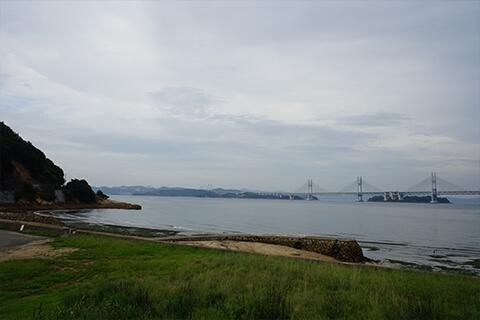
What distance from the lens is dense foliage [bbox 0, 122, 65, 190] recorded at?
5822 cm

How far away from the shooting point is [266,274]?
870 centimetres

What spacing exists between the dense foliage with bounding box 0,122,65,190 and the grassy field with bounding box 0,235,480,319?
59456mm

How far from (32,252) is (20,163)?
6395cm

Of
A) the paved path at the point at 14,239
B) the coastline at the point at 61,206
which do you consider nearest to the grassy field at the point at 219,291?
the paved path at the point at 14,239

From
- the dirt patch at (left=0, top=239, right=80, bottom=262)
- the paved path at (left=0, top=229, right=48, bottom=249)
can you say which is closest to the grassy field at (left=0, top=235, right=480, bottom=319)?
the dirt patch at (left=0, top=239, right=80, bottom=262)

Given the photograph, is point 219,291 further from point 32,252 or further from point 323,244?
point 323,244

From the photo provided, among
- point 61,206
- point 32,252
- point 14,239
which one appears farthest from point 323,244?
point 61,206

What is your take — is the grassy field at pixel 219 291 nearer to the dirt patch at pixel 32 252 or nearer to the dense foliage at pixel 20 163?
the dirt patch at pixel 32 252

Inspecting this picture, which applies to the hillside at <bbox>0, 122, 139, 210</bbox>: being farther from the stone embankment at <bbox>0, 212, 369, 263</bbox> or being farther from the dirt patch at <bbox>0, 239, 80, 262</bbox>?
the dirt patch at <bbox>0, 239, 80, 262</bbox>

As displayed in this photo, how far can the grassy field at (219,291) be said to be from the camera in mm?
5855

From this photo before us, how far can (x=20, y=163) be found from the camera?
6488cm

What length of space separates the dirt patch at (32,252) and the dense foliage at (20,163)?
53.5 metres

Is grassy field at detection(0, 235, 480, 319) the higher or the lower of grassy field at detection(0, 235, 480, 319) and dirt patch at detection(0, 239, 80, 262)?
the higher

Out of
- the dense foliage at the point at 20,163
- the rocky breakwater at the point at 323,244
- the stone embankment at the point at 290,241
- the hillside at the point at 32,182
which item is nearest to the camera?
the stone embankment at the point at 290,241
